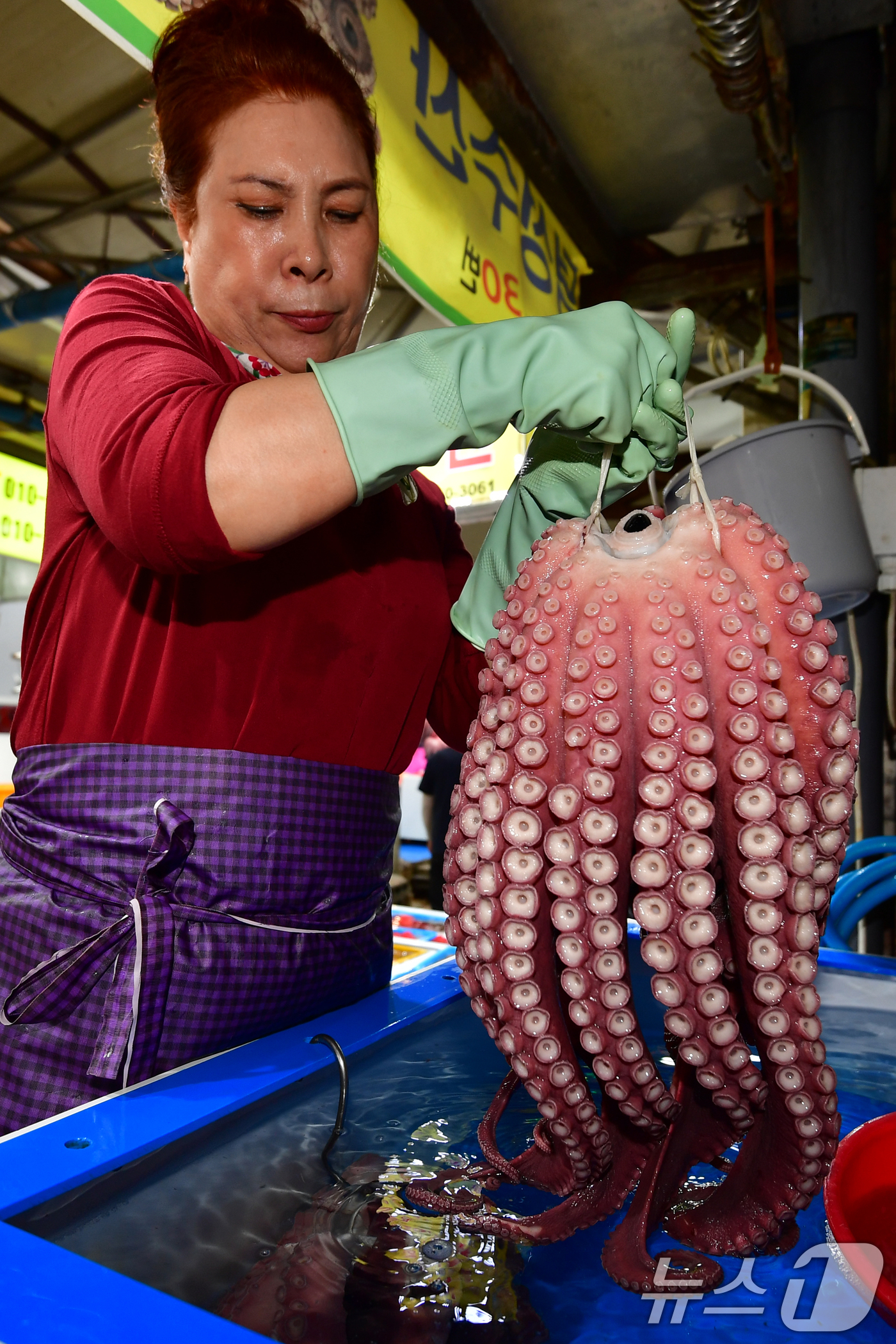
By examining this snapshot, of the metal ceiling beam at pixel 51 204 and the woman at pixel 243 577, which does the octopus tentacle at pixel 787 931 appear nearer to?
the woman at pixel 243 577

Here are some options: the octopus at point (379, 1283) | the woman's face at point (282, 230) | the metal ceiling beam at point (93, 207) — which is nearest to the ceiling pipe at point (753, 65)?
the woman's face at point (282, 230)

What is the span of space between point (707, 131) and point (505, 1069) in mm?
4045


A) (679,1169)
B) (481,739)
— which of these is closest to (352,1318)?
(679,1169)

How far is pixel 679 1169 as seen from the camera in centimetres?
86

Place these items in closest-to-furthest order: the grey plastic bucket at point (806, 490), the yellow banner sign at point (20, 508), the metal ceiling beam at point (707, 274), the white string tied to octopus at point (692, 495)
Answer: the white string tied to octopus at point (692, 495)
the grey plastic bucket at point (806, 490)
the metal ceiling beam at point (707, 274)
the yellow banner sign at point (20, 508)

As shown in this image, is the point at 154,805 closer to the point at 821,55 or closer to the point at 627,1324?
the point at 627,1324

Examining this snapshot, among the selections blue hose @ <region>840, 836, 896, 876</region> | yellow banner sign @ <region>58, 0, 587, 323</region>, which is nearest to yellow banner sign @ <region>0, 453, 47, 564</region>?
yellow banner sign @ <region>58, 0, 587, 323</region>

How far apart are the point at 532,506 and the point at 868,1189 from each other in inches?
33.9

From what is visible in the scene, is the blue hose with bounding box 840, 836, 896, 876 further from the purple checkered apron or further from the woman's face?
the woman's face

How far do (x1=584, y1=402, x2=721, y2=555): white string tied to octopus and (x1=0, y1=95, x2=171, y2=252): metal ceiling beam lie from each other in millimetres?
2975

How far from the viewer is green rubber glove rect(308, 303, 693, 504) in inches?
35.1

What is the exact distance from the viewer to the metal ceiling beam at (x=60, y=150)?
3.43 meters

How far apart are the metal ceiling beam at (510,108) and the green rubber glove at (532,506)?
2.24m

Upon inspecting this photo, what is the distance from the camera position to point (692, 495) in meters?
1.00
